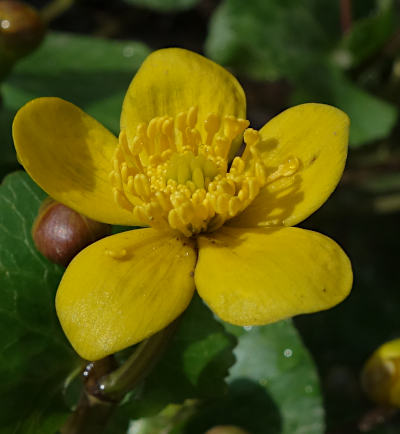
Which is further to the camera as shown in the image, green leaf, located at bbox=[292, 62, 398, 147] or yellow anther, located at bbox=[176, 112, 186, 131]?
green leaf, located at bbox=[292, 62, 398, 147]

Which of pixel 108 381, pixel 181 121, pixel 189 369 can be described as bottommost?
pixel 189 369

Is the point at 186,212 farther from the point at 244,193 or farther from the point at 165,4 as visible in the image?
the point at 165,4

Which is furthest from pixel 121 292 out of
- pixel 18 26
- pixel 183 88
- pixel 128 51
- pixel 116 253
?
pixel 128 51

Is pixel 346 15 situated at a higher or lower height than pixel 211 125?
lower

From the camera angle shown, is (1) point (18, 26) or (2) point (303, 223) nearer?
(1) point (18, 26)

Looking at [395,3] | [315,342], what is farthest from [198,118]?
[395,3]

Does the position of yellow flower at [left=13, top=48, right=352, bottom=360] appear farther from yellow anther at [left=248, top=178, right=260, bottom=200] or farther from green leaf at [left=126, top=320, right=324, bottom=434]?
green leaf at [left=126, top=320, right=324, bottom=434]

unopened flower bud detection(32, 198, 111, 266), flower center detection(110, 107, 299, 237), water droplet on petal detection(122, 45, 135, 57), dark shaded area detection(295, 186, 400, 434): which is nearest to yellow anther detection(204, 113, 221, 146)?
flower center detection(110, 107, 299, 237)
